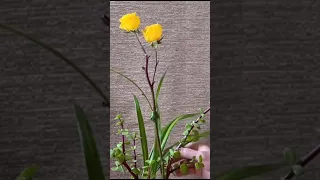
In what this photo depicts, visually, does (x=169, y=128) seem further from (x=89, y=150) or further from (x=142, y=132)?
(x=89, y=150)

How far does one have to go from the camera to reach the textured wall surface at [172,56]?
2.10 feet

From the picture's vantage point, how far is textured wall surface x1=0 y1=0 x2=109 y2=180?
1.71 feet

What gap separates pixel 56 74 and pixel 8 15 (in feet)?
0.32

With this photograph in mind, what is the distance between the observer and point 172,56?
0.65 meters

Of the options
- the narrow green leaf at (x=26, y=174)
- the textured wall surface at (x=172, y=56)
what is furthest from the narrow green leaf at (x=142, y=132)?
the narrow green leaf at (x=26, y=174)

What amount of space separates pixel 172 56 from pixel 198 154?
16cm

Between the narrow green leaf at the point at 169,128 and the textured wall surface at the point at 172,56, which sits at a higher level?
the textured wall surface at the point at 172,56
